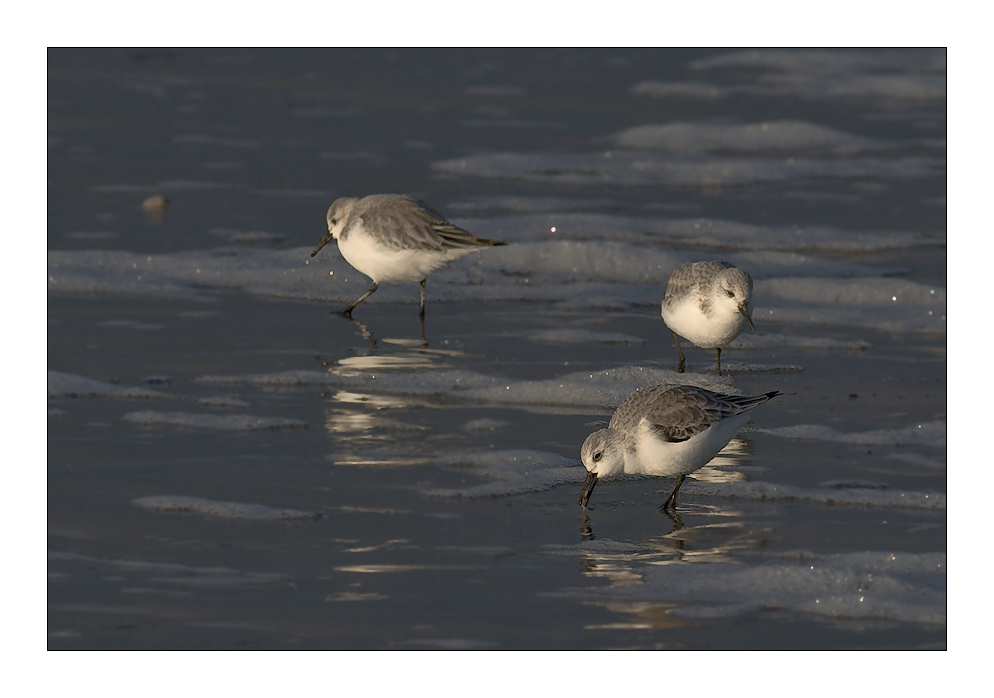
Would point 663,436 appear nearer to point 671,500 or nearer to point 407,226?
point 671,500

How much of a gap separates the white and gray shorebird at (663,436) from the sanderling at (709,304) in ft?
6.05

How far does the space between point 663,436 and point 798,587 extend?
4.59ft

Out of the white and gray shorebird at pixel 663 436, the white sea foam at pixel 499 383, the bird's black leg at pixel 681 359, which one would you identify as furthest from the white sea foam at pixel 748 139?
the white and gray shorebird at pixel 663 436

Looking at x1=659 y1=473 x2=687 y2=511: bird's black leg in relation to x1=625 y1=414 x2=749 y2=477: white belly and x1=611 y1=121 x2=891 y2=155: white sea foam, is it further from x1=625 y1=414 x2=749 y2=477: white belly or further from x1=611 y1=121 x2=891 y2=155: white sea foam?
x1=611 y1=121 x2=891 y2=155: white sea foam

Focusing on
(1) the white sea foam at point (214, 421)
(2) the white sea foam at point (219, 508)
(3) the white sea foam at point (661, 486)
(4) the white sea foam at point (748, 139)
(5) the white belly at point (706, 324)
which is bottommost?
(2) the white sea foam at point (219, 508)

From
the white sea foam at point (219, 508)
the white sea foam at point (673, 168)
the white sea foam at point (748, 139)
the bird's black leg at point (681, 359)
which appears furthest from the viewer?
the white sea foam at point (748, 139)

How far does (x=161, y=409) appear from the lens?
9.21 m

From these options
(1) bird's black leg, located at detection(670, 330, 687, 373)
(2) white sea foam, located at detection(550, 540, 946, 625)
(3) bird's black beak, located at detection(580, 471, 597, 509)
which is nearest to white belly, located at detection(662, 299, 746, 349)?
(1) bird's black leg, located at detection(670, 330, 687, 373)

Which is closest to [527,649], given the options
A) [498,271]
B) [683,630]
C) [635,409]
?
[683,630]

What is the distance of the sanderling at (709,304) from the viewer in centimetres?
1003

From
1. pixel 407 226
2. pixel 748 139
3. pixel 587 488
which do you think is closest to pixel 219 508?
pixel 587 488

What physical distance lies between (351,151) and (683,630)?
39.9ft

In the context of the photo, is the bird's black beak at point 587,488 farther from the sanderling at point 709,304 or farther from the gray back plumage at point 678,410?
the sanderling at point 709,304

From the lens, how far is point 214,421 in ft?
29.6
